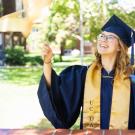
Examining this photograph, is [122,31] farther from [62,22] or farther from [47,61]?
[62,22]

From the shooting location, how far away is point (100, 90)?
135 inches

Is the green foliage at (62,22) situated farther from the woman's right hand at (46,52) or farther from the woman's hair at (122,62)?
the woman's right hand at (46,52)

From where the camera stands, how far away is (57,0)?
63.0ft

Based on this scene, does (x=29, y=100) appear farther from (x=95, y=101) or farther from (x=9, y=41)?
(x=9, y=41)

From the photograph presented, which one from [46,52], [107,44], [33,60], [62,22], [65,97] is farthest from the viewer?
[33,60]

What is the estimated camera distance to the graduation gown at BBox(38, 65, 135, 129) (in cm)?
336

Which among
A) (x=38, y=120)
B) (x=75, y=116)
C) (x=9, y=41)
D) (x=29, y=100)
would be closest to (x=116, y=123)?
(x=75, y=116)

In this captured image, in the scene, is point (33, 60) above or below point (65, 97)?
below

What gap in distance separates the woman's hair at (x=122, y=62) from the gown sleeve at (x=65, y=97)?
7.9 inches

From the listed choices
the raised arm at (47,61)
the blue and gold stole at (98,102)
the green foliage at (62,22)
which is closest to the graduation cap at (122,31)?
the blue and gold stole at (98,102)

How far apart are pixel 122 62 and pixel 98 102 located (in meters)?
0.34

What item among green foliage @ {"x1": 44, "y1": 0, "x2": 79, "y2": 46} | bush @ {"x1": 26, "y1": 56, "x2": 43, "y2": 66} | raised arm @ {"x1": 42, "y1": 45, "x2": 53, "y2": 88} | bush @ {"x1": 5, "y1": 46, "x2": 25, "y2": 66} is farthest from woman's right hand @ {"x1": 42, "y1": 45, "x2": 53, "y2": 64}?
bush @ {"x1": 26, "y1": 56, "x2": 43, "y2": 66}

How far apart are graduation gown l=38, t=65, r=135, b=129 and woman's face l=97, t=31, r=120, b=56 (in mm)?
174

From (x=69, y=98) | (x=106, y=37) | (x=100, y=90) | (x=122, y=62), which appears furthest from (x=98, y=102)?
(x=106, y=37)
